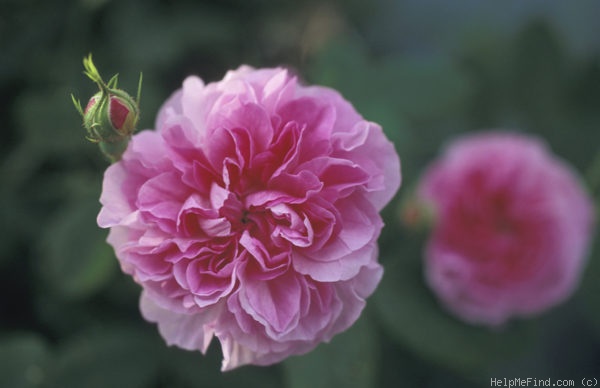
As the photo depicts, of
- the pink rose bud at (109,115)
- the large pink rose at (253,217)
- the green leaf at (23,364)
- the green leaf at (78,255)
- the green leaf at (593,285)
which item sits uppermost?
the pink rose bud at (109,115)

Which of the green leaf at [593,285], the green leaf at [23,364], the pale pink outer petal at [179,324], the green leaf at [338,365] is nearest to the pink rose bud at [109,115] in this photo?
the pale pink outer petal at [179,324]

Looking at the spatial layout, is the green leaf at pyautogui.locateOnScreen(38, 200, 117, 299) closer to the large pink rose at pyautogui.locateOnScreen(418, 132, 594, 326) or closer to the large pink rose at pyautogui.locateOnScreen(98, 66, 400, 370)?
the large pink rose at pyautogui.locateOnScreen(98, 66, 400, 370)

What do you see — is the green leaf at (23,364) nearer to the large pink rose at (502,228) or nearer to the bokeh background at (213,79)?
the bokeh background at (213,79)

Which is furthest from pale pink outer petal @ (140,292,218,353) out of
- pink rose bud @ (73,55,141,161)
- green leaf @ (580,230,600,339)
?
green leaf @ (580,230,600,339)

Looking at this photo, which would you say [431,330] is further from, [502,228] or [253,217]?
[253,217]

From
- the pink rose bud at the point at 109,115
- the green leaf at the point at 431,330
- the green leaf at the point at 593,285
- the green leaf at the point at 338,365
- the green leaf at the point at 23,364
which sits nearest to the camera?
the pink rose bud at the point at 109,115

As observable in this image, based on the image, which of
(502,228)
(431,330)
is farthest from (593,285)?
(431,330)

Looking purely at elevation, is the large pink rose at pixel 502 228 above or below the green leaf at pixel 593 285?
above
